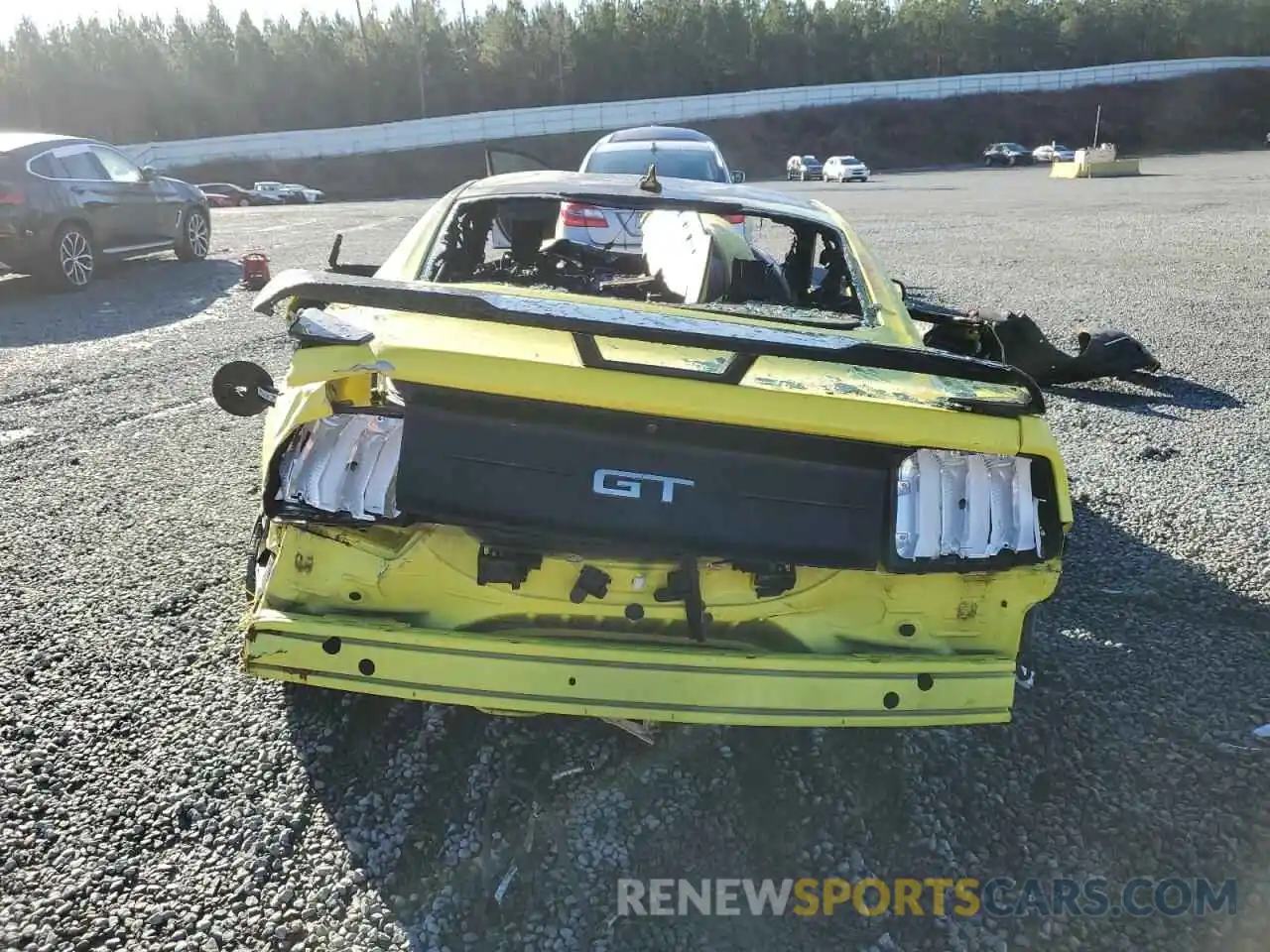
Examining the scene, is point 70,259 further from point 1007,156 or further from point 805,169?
point 1007,156

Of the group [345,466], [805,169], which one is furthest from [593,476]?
[805,169]

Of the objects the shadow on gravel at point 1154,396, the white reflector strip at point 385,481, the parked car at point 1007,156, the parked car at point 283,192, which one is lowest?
the parked car at point 1007,156

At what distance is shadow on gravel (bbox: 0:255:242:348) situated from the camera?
724 cm

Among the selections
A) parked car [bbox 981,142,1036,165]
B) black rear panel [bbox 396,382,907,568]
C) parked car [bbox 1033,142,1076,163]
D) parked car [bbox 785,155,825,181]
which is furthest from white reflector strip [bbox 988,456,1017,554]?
parked car [bbox 981,142,1036,165]

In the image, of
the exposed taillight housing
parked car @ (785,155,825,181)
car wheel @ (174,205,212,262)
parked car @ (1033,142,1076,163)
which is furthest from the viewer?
parked car @ (1033,142,1076,163)

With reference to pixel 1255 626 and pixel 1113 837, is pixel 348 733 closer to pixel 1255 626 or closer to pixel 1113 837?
pixel 1113 837

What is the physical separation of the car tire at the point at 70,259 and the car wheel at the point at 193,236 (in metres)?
1.68

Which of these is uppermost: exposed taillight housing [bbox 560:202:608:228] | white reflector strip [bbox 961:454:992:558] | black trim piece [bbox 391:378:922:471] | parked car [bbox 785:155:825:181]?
exposed taillight housing [bbox 560:202:608:228]

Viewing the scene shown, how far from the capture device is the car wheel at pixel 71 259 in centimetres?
866

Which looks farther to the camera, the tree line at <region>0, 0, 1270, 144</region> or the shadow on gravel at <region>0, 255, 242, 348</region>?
the tree line at <region>0, 0, 1270, 144</region>

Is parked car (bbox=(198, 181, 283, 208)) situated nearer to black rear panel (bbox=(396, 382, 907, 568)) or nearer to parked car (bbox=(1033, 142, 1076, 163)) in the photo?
black rear panel (bbox=(396, 382, 907, 568))

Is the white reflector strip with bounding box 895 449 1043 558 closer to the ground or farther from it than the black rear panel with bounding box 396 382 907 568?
closer to the ground

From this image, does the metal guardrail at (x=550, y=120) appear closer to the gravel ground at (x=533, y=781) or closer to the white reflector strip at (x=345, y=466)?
the gravel ground at (x=533, y=781)

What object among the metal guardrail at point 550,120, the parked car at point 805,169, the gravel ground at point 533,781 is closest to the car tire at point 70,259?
the gravel ground at point 533,781
